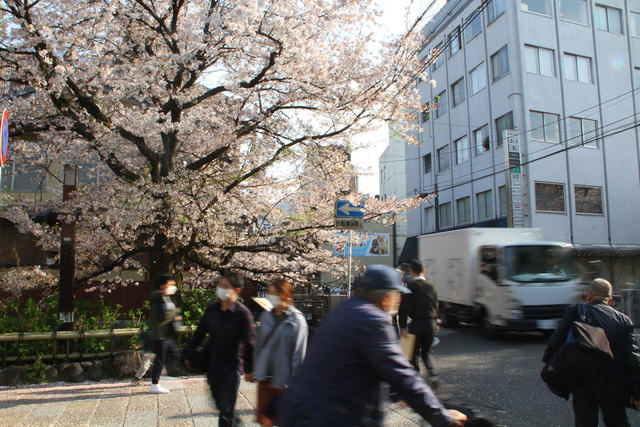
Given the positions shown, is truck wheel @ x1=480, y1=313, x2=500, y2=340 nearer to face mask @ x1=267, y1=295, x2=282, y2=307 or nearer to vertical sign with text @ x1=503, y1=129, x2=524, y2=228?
face mask @ x1=267, y1=295, x2=282, y2=307

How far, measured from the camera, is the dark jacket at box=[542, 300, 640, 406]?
138 inches

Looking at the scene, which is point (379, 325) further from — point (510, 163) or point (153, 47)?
point (510, 163)

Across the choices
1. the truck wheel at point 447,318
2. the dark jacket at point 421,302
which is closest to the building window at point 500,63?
the truck wheel at point 447,318

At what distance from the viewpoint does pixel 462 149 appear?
27.5m

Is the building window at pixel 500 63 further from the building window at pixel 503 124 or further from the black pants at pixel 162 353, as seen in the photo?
the black pants at pixel 162 353

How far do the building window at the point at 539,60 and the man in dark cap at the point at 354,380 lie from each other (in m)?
24.9

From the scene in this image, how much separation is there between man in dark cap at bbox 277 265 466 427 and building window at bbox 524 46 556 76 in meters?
24.9

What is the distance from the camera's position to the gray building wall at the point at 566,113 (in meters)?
22.8

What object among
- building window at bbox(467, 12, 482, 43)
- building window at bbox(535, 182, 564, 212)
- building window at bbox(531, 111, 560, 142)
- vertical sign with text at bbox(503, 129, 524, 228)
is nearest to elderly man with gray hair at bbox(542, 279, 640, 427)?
vertical sign with text at bbox(503, 129, 524, 228)

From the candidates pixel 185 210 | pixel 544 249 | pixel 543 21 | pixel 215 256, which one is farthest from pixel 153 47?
pixel 543 21

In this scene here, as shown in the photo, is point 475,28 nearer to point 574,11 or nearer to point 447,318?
point 574,11

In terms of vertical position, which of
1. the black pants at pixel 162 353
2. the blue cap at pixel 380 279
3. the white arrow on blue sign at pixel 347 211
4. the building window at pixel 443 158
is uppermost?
the building window at pixel 443 158

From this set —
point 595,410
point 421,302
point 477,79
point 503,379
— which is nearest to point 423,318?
point 421,302

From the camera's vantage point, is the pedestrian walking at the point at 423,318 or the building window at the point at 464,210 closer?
the pedestrian walking at the point at 423,318
